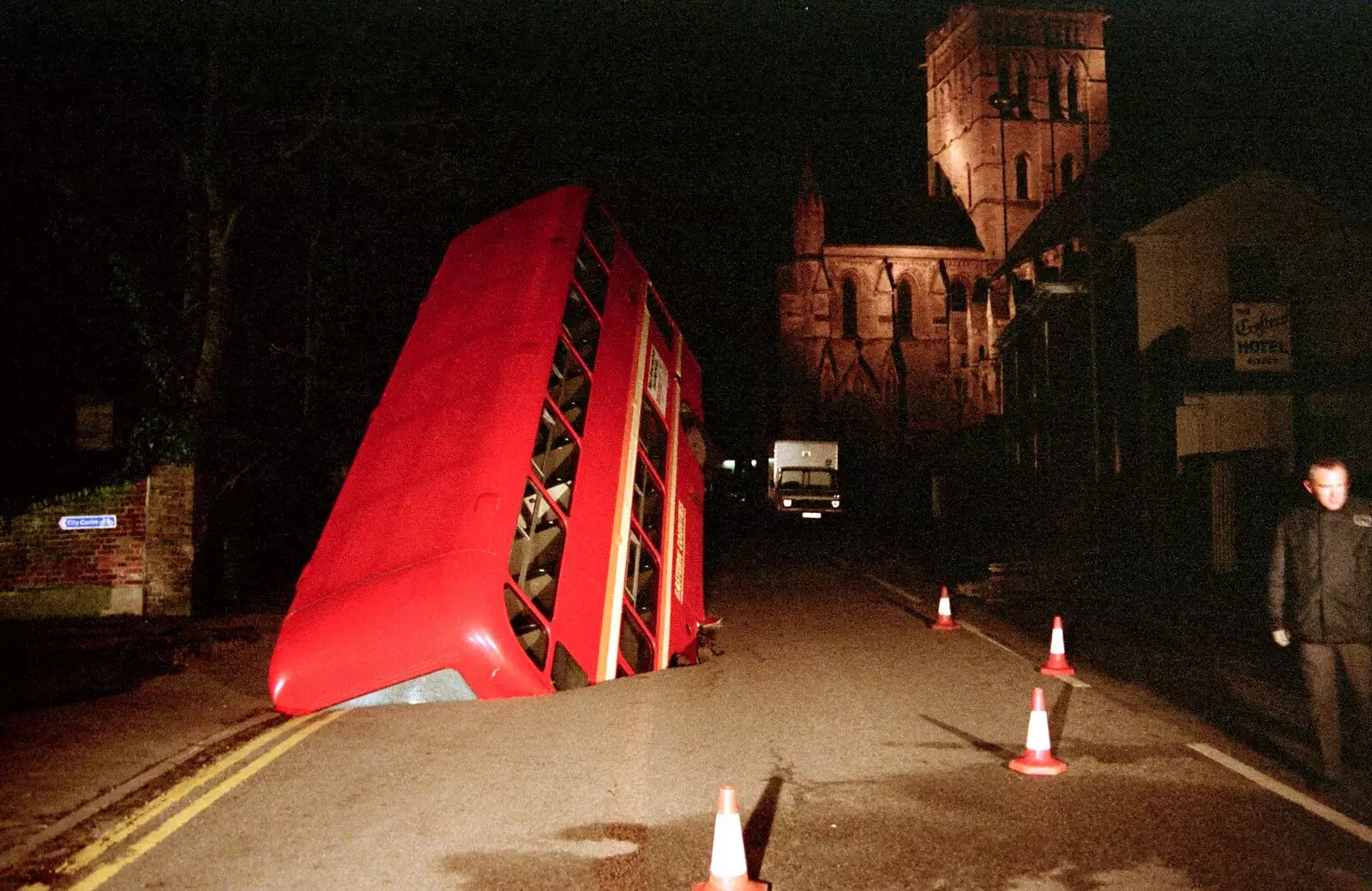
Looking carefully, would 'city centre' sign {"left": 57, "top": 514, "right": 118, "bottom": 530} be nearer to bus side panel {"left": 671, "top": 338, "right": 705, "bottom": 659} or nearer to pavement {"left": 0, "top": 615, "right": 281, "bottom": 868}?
pavement {"left": 0, "top": 615, "right": 281, "bottom": 868}

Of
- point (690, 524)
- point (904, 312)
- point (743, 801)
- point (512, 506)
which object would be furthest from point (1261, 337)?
point (904, 312)

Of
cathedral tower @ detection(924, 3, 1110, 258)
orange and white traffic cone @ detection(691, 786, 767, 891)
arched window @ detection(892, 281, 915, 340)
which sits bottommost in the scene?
orange and white traffic cone @ detection(691, 786, 767, 891)

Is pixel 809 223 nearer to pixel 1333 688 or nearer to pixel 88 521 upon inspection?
pixel 88 521

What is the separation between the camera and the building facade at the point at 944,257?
2547 inches

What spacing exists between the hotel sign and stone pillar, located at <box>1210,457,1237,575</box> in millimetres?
2613

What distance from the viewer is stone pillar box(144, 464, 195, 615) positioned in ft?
49.1

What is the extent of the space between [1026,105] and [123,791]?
6984 centimetres

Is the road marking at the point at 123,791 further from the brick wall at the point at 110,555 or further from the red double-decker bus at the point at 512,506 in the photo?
the brick wall at the point at 110,555

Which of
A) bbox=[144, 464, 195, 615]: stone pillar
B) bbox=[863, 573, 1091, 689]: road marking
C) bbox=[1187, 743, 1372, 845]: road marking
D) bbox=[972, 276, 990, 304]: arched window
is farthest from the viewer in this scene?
bbox=[972, 276, 990, 304]: arched window

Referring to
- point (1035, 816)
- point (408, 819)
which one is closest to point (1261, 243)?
point (1035, 816)

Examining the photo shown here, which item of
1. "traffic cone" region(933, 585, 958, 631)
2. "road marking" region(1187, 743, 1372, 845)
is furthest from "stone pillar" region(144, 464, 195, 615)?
"road marking" region(1187, 743, 1372, 845)

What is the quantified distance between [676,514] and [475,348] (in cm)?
313

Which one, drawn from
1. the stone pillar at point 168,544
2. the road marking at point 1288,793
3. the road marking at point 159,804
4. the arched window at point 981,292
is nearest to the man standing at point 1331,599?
the road marking at point 1288,793

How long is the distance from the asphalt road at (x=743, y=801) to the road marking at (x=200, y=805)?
22mm
